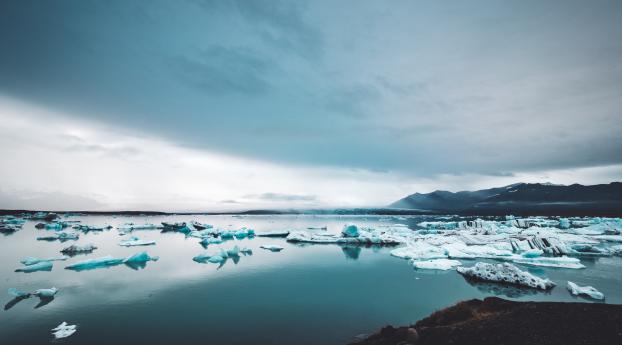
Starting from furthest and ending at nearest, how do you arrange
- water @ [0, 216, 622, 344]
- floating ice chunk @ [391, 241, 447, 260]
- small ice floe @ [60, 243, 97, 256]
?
small ice floe @ [60, 243, 97, 256] → floating ice chunk @ [391, 241, 447, 260] → water @ [0, 216, 622, 344]

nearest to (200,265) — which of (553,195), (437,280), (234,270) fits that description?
(234,270)

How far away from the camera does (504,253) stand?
22.6m

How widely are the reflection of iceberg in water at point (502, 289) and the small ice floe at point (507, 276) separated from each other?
32 centimetres

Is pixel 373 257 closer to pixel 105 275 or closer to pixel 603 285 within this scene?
pixel 603 285

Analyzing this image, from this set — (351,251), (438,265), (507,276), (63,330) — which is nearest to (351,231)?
(351,251)

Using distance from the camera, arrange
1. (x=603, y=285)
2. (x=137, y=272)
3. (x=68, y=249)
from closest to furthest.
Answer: (x=603, y=285) < (x=137, y=272) < (x=68, y=249)

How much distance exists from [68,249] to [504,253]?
112 ft

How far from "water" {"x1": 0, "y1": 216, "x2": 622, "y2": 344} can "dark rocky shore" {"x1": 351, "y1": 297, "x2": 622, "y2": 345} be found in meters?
2.36

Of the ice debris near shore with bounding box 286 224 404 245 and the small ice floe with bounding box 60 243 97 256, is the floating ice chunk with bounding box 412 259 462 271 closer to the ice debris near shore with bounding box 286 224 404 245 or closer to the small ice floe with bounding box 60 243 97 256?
the ice debris near shore with bounding box 286 224 404 245

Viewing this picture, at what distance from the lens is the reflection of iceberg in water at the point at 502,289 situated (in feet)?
42.7

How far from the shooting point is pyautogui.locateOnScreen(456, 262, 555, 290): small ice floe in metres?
13.9

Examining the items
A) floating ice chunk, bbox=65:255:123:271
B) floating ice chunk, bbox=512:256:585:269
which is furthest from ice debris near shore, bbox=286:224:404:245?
floating ice chunk, bbox=65:255:123:271

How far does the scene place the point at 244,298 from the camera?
1334 cm

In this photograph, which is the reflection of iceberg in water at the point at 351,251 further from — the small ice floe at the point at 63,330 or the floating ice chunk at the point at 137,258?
the small ice floe at the point at 63,330
